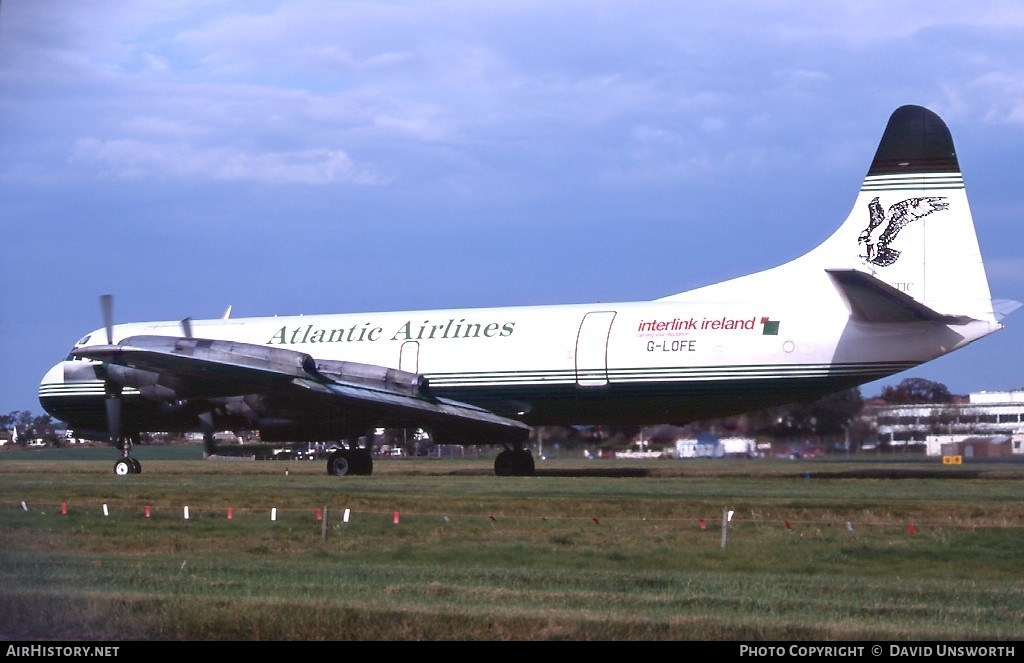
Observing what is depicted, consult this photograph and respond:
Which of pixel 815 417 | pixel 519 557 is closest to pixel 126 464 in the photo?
pixel 815 417

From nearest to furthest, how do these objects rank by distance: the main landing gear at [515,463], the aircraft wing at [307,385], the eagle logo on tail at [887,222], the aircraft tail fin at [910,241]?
the aircraft tail fin at [910,241]
the eagle logo on tail at [887,222]
the aircraft wing at [307,385]
the main landing gear at [515,463]

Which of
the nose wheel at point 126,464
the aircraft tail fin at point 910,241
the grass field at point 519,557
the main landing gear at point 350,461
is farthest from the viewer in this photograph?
the nose wheel at point 126,464

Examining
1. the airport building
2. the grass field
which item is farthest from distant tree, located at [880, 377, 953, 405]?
the grass field

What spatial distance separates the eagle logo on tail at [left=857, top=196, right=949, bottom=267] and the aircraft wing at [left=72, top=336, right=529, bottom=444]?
34.5 ft

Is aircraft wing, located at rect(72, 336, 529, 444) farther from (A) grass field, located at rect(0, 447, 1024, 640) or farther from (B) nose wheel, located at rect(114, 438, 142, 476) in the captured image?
(B) nose wheel, located at rect(114, 438, 142, 476)

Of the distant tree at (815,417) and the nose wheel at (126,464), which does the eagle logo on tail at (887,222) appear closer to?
the distant tree at (815,417)

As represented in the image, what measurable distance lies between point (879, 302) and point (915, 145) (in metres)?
4.71

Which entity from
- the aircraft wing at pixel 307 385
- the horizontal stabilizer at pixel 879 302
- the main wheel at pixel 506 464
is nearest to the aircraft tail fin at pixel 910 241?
the horizontal stabilizer at pixel 879 302

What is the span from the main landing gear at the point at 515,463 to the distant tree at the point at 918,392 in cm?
1693

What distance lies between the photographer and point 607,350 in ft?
110

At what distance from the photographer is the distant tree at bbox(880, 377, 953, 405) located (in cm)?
4697

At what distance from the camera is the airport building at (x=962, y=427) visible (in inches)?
1775
